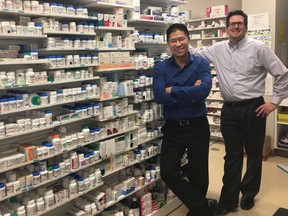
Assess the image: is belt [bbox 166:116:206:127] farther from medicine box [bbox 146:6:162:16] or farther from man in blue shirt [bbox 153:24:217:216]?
medicine box [bbox 146:6:162:16]

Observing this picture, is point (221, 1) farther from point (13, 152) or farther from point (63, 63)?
point (13, 152)

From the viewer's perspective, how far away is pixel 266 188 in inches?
155

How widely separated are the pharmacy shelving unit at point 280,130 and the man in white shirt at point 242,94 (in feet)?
5.98

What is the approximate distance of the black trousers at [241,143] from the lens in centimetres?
312

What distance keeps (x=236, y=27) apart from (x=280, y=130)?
2.68 metres

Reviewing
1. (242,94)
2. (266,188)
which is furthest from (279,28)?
(266,188)

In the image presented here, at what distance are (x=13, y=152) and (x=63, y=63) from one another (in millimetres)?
756

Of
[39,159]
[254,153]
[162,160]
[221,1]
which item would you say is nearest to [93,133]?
[39,159]

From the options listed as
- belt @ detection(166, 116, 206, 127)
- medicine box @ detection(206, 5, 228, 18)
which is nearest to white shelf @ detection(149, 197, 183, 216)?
belt @ detection(166, 116, 206, 127)

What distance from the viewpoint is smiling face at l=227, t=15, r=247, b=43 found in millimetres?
2992

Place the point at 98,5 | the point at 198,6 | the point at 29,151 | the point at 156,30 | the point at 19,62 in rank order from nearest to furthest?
the point at 19,62
the point at 29,151
the point at 98,5
the point at 156,30
the point at 198,6

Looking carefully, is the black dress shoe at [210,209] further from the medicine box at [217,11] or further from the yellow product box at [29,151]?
the medicine box at [217,11]

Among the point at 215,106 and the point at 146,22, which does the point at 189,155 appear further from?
the point at 215,106

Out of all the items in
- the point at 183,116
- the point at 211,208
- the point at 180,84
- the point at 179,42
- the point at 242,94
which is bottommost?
the point at 211,208
